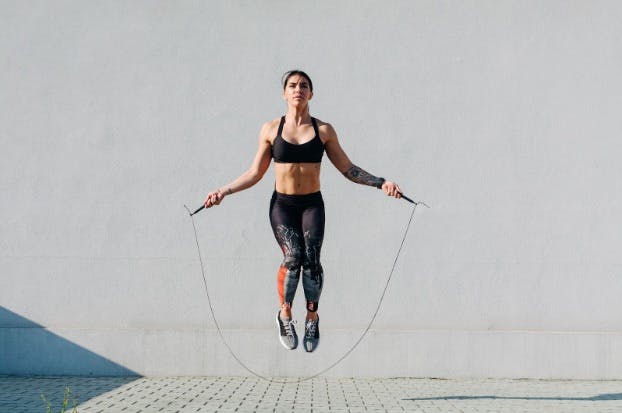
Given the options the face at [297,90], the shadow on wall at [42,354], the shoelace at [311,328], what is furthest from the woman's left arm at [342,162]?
the shadow on wall at [42,354]

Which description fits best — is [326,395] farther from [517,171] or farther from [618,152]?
[618,152]

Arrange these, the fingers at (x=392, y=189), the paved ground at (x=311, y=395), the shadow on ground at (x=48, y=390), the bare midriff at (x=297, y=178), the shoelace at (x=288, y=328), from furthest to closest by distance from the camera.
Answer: the shadow on ground at (x=48, y=390)
the paved ground at (x=311, y=395)
the shoelace at (x=288, y=328)
the bare midriff at (x=297, y=178)
the fingers at (x=392, y=189)

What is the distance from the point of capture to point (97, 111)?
10125 millimetres

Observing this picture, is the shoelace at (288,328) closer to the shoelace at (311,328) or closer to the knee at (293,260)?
the shoelace at (311,328)

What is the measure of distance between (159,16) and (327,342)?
4.40 m

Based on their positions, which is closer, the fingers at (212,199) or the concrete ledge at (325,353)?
the fingers at (212,199)

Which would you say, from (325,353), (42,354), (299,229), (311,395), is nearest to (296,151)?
(299,229)

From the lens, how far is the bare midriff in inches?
267

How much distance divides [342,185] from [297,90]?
3.49m

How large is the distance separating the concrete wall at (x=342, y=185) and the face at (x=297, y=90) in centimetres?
325

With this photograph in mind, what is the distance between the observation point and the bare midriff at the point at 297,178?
22.3ft

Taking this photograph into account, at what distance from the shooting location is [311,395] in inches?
353

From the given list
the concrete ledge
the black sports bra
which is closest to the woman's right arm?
the black sports bra

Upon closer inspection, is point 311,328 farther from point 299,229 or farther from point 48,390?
point 48,390
